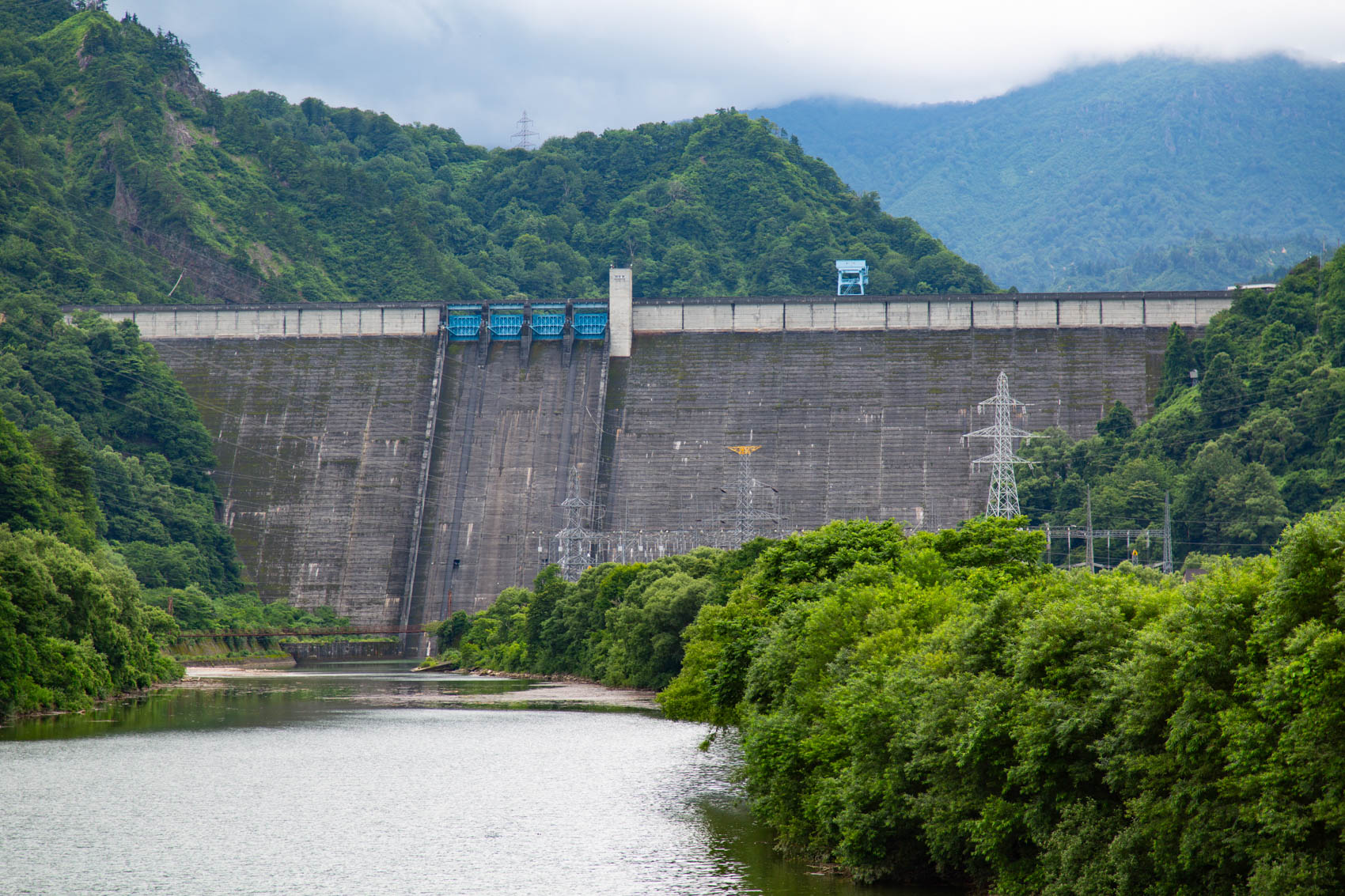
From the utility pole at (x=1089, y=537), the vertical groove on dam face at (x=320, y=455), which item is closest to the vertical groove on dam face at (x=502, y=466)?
the vertical groove on dam face at (x=320, y=455)

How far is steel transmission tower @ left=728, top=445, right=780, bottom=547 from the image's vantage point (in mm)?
68125

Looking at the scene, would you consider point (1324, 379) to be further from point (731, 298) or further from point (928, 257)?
point (928, 257)

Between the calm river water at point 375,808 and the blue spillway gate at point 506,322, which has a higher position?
the blue spillway gate at point 506,322

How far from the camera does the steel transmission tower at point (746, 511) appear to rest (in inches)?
2682

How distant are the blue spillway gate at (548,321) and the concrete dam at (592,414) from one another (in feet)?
0.50

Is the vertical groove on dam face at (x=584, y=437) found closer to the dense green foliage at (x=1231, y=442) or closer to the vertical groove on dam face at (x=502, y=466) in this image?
the vertical groove on dam face at (x=502, y=466)

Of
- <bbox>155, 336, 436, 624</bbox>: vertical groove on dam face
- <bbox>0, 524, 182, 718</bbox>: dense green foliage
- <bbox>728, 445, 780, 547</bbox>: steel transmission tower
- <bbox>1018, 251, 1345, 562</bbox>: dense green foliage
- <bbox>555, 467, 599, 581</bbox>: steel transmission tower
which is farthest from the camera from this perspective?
<bbox>155, 336, 436, 624</bbox>: vertical groove on dam face

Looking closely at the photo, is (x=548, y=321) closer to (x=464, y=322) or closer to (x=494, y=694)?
(x=464, y=322)

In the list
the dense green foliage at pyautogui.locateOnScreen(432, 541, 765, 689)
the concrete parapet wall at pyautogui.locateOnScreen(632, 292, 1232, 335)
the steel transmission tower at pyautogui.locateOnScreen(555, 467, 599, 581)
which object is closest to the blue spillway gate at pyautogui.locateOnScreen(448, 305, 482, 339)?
the concrete parapet wall at pyautogui.locateOnScreen(632, 292, 1232, 335)

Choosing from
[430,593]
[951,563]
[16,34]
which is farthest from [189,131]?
[951,563]

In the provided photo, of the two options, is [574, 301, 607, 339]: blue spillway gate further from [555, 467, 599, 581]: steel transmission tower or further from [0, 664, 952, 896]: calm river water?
[0, 664, 952, 896]: calm river water

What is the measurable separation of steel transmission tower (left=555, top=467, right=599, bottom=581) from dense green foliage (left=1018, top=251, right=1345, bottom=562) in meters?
22.0

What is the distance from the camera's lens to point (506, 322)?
9444 centimetres

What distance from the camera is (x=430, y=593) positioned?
270 ft
